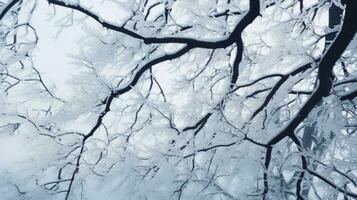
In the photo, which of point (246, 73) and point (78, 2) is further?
point (246, 73)

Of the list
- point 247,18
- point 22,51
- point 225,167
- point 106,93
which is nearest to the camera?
point 247,18

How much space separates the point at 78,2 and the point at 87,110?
5.38ft

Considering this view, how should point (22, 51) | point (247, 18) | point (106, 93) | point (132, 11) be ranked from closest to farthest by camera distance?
point (247, 18)
point (132, 11)
point (106, 93)
point (22, 51)

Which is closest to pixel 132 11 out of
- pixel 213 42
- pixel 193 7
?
pixel 193 7

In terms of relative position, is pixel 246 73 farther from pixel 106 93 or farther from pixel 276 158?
pixel 106 93

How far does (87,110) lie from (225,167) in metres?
2.08

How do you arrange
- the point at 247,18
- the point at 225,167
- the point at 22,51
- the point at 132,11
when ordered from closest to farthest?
the point at 247,18 < the point at 132,11 < the point at 22,51 < the point at 225,167

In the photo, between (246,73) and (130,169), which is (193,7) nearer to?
(246,73)

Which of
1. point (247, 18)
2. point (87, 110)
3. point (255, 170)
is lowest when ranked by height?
point (255, 170)

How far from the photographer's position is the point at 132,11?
3820 mm

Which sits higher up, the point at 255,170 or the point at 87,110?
the point at 87,110

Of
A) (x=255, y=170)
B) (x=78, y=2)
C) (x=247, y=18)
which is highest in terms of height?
(x=78, y=2)

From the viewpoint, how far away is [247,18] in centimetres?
319

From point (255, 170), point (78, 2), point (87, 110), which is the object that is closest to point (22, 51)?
point (87, 110)
